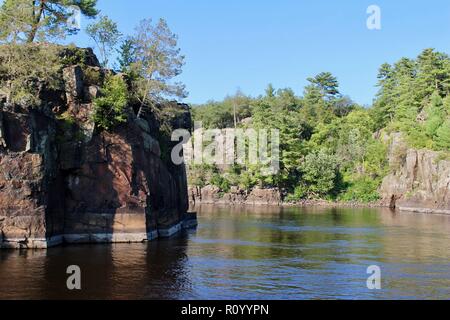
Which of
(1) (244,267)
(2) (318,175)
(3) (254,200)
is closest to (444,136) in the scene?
(2) (318,175)

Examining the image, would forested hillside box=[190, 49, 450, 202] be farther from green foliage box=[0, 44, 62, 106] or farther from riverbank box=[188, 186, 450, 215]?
green foliage box=[0, 44, 62, 106]

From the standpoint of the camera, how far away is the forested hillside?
111188 mm

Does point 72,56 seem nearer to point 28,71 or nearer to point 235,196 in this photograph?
point 28,71

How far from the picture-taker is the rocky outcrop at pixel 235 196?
115 meters

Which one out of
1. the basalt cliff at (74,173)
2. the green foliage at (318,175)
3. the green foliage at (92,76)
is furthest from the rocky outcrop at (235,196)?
the green foliage at (92,76)

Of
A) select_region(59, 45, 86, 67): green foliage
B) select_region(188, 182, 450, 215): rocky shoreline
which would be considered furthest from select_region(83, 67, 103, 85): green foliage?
select_region(188, 182, 450, 215): rocky shoreline

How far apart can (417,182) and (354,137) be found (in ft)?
91.2

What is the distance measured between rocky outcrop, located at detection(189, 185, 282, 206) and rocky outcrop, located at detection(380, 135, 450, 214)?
76.6 feet

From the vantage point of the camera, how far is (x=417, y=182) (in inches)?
3871

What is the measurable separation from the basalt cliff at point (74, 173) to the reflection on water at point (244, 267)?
246 centimetres
